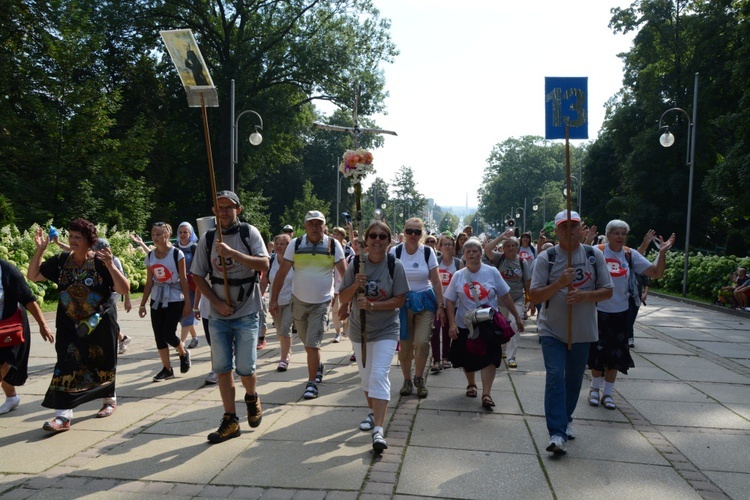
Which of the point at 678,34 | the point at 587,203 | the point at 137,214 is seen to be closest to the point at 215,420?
the point at 137,214

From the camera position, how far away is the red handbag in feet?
16.3

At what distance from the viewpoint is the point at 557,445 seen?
179 inches

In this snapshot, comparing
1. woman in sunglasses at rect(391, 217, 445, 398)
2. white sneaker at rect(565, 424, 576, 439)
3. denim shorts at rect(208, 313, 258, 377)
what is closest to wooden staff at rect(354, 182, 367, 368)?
denim shorts at rect(208, 313, 258, 377)

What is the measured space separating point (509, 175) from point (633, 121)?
184 ft

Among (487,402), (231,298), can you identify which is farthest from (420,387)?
(231,298)

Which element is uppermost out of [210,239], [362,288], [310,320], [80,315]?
[210,239]

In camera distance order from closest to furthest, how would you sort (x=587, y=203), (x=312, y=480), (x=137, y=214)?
1. (x=312, y=480)
2. (x=137, y=214)
3. (x=587, y=203)

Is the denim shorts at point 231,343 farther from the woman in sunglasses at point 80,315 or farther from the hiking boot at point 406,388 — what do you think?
the hiking boot at point 406,388

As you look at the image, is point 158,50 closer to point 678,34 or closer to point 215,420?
point 678,34

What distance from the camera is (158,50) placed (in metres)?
31.2

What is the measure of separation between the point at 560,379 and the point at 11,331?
4.47 m

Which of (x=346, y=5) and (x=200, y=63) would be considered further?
(x=346, y=5)

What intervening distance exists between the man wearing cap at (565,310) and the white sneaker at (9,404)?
15.6ft

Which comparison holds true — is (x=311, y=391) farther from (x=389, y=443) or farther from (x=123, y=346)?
(x=123, y=346)
